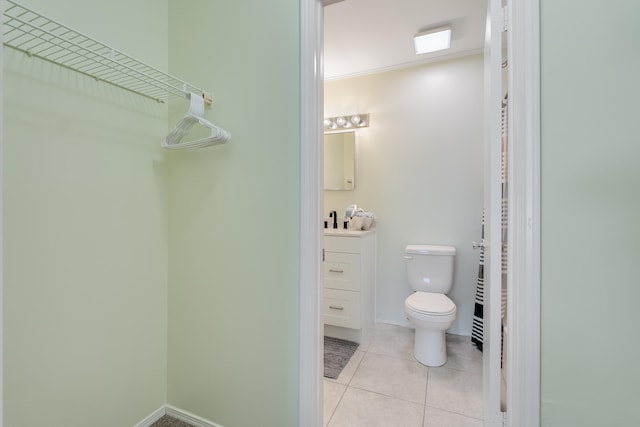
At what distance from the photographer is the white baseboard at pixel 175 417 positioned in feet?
5.11

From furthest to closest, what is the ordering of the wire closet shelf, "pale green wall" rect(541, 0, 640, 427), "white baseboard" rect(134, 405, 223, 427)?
"white baseboard" rect(134, 405, 223, 427) → the wire closet shelf → "pale green wall" rect(541, 0, 640, 427)

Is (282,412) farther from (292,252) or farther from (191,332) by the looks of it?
(292,252)

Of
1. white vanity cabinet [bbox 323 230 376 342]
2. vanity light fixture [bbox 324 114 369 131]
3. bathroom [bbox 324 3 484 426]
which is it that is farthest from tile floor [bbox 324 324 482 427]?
vanity light fixture [bbox 324 114 369 131]

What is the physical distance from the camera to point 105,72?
1.35m

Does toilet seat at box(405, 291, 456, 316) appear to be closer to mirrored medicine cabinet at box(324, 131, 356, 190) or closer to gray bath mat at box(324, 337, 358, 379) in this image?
gray bath mat at box(324, 337, 358, 379)

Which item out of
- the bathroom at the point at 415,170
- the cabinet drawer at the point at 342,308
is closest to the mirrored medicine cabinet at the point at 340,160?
the bathroom at the point at 415,170

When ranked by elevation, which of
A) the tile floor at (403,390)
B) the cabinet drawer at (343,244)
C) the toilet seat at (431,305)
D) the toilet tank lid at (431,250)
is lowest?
the tile floor at (403,390)

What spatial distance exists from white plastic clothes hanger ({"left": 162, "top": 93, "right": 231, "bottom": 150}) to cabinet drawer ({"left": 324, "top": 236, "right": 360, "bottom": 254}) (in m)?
1.34

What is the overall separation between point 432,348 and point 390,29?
243cm

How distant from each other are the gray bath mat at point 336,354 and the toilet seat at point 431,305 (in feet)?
2.08

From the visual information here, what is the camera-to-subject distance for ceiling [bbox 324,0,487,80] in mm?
1999

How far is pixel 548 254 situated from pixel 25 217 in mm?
1947

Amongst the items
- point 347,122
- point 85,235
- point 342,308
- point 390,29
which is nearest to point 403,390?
point 342,308

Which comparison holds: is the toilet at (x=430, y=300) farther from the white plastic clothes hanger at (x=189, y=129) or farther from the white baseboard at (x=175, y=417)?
the white plastic clothes hanger at (x=189, y=129)
